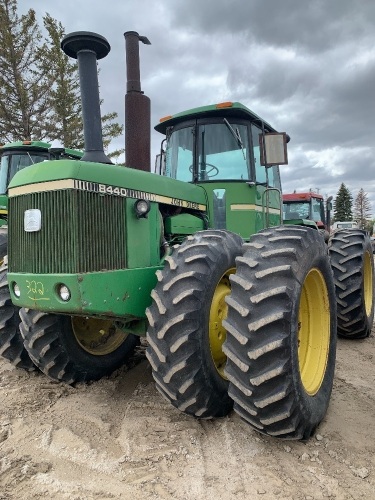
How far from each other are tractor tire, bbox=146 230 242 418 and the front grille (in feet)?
1.43

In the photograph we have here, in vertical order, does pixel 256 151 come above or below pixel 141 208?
above

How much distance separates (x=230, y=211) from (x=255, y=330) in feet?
6.77

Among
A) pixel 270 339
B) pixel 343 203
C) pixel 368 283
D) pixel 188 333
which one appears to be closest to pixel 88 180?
pixel 188 333

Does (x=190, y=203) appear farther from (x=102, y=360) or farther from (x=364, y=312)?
(x=364, y=312)

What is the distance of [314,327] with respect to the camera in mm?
3535

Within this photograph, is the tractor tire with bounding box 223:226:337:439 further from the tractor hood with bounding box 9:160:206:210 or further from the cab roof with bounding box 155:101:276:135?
the cab roof with bounding box 155:101:276:135

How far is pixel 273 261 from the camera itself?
282 centimetres

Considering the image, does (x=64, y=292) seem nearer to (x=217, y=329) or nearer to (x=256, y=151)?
(x=217, y=329)

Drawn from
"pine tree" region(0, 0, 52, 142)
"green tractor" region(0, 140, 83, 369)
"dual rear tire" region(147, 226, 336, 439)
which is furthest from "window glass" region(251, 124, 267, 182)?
"pine tree" region(0, 0, 52, 142)

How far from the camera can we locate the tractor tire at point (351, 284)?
541 cm

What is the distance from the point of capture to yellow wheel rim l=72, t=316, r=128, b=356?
401 centimetres

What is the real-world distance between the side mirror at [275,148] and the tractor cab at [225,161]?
0.42 metres

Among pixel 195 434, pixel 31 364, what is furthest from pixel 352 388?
pixel 31 364

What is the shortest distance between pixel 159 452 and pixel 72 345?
1.40 metres
